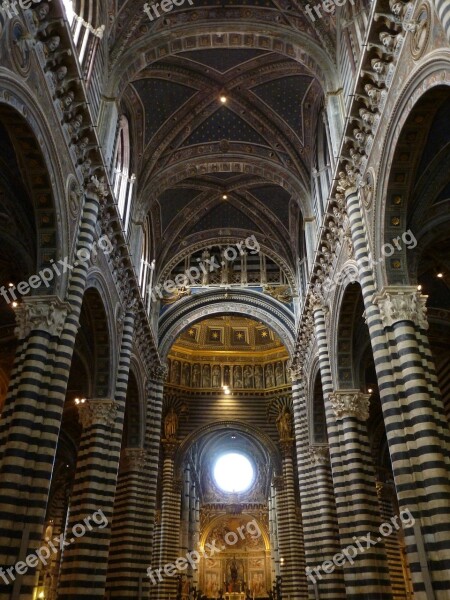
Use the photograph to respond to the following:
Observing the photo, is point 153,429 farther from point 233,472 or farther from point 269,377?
point 233,472

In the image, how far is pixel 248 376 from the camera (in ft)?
123

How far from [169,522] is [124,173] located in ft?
74.6

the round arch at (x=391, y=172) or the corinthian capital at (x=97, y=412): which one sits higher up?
the round arch at (x=391, y=172)

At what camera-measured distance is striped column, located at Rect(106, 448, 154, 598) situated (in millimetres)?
18656

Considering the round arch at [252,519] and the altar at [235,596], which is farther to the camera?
the round arch at [252,519]

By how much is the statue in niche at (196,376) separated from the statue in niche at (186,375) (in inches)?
12.8

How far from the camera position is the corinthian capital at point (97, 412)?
1634 cm

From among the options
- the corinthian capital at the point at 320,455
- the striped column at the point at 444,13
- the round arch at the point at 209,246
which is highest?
the round arch at the point at 209,246

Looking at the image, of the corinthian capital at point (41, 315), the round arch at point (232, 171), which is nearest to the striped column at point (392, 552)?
the round arch at point (232, 171)

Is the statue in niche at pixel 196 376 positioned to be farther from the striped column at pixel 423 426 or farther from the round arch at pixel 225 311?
the striped column at pixel 423 426

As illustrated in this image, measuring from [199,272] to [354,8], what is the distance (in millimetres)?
17640

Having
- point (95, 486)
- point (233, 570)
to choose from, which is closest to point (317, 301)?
point (95, 486)

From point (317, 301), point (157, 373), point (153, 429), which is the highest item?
point (157, 373)

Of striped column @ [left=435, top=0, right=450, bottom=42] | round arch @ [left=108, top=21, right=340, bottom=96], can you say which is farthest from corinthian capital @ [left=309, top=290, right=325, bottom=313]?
striped column @ [left=435, top=0, right=450, bottom=42]
